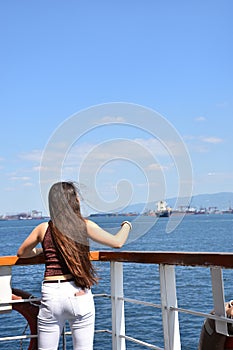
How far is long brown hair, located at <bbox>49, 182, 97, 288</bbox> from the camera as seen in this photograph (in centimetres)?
227

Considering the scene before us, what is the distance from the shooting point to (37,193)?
2.46 meters

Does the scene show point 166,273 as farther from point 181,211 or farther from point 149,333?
point 149,333

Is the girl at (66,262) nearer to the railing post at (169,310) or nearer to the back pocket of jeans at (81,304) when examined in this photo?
the back pocket of jeans at (81,304)

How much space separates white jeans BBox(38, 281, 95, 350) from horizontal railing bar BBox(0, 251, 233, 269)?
374 millimetres

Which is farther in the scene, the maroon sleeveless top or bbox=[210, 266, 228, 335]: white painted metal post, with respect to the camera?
the maroon sleeveless top

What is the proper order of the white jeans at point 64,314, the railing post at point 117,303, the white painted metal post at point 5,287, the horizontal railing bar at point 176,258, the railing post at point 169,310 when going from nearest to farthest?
the horizontal railing bar at point 176,258
the white jeans at point 64,314
the railing post at point 169,310
the white painted metal post at point 5,287
the railing post at point 117,303

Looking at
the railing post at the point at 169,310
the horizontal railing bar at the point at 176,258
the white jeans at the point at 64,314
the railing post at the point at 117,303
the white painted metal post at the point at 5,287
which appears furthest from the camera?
the railing post at the point at 117,303

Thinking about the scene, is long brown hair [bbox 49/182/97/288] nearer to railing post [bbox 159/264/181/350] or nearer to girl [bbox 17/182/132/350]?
girl [bbox 17/182/132/350]

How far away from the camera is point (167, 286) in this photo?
97.0 inches

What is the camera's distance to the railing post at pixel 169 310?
245 cm

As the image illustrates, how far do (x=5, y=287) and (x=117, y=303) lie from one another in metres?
0.65

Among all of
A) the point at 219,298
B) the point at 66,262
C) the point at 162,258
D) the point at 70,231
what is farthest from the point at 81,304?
the point at 219,298

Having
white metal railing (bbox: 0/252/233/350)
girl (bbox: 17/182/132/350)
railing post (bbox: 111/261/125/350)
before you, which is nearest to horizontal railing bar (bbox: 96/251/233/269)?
white metal railing (bbox: 0/252/233/350)

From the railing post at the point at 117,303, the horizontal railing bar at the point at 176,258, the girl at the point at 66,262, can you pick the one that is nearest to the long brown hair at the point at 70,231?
the girl at the point at 66,262
